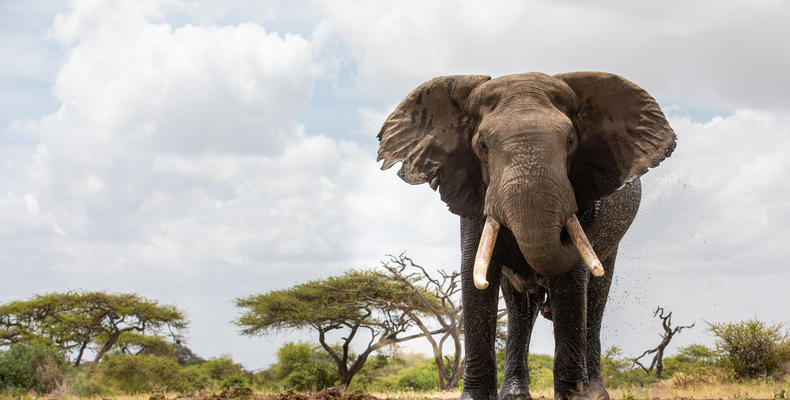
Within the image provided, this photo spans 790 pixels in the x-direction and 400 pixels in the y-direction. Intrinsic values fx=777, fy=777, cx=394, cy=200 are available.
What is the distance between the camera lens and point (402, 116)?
8031mm

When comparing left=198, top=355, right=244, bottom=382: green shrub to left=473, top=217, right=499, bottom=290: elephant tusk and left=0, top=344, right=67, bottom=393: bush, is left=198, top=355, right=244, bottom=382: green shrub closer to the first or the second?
left=0, top=344, right=67, bottom=393: bush

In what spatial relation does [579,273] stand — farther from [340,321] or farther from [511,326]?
[340,321]

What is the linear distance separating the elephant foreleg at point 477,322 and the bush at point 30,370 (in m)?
16.8

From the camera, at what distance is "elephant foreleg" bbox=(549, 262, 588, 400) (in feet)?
23.9

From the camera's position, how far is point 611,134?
7641mm

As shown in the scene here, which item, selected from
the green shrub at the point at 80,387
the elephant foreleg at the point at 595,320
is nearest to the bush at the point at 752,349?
the elephant foreleg at the point at 595,320

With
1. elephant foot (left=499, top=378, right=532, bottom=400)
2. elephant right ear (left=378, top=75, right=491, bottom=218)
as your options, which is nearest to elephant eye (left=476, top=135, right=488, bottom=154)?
elephant right ear (left=378, top=75, right=491, bottom=218)

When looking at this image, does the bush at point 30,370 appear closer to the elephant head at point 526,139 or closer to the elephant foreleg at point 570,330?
the elephant head at point 526,139

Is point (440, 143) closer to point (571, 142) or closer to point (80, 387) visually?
point (571, 142)

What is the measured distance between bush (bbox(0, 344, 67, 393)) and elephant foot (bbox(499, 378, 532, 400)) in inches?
627

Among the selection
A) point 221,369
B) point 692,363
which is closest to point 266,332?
point 221,369

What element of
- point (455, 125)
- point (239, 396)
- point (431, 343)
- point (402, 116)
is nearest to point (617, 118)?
point (455, 125)

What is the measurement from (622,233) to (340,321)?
22.5 m

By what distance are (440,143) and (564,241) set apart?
5.30ft
